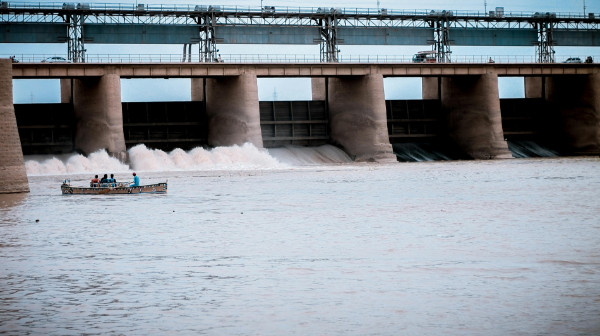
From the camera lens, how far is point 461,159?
241 ft

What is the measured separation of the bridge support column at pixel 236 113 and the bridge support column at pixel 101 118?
816 cm

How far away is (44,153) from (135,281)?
50558 mm

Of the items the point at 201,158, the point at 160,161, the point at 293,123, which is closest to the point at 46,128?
the point at 160,161

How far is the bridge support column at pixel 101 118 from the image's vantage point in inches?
2307

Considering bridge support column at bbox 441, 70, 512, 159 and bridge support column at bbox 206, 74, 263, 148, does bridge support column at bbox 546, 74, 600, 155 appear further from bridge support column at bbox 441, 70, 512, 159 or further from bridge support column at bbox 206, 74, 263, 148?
bridge support column at bbox 206, 74, 263, 148

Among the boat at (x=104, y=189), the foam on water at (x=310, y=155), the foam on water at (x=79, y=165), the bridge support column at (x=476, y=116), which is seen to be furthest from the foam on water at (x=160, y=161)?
the boat at (x=104, y=189)

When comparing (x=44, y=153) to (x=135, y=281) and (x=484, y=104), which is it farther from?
Answer: (x=135, y=281)

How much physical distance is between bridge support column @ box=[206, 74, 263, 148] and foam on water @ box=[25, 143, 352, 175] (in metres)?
0.89

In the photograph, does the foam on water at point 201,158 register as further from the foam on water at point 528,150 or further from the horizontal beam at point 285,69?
the foam on water at point 528,150

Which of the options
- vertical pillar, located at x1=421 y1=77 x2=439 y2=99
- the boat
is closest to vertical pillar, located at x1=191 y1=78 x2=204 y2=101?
vertical pillar, located at x1=421 y1=77 x2=439 y2=99

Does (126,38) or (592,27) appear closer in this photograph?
(126,38)

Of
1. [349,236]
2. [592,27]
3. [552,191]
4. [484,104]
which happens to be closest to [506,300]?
[349,236]

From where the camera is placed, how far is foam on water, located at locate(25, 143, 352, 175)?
5772 centimetres

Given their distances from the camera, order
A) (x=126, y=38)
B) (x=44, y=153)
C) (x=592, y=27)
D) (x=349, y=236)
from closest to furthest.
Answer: (x=349, y=236)
(x=44, y=153)
(x=126, y=38)
(x=592, y=27)
